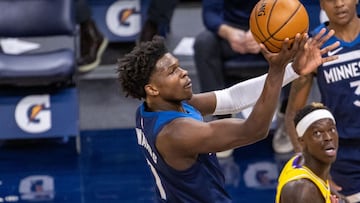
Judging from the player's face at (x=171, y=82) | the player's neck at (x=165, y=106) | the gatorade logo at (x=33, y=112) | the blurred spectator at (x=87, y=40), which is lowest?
the gatorade logo at (x=33, y=112)

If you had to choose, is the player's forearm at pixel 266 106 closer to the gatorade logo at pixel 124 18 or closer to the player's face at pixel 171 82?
→ the player's face at pixel 171 82

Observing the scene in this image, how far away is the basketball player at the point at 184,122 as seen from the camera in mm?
3117

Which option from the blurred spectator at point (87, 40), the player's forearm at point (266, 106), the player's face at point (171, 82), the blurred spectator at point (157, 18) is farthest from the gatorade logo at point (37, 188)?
the player's forearm at point (266, 106)

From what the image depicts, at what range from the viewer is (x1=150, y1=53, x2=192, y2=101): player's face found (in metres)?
3.36

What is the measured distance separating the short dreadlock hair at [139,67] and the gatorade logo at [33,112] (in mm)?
2910

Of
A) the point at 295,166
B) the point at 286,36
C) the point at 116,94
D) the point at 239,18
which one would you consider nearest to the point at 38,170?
the point at 116,94

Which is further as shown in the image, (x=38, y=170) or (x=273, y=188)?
(x=38, y=170)

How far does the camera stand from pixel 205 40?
20.8 ft

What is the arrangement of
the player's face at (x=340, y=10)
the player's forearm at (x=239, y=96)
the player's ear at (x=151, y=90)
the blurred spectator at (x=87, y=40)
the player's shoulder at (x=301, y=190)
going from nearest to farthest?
1. the player's ear at (x=151, y=90)
2. the player's shoulder at (x=301, y=190)
3. the player's forearm at (x=239, y=96)
4. the player's face at (x=340, y=10)
5. the blurred spectator at (x=87, y=40)

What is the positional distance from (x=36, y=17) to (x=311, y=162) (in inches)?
134

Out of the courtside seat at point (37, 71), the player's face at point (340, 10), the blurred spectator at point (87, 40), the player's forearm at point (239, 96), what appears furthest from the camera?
the blurred spectator at point (87, 40)

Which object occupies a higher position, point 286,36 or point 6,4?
point 286,36

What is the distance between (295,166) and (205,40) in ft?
8.38

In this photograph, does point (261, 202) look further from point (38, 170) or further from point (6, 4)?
point (6, 4)
